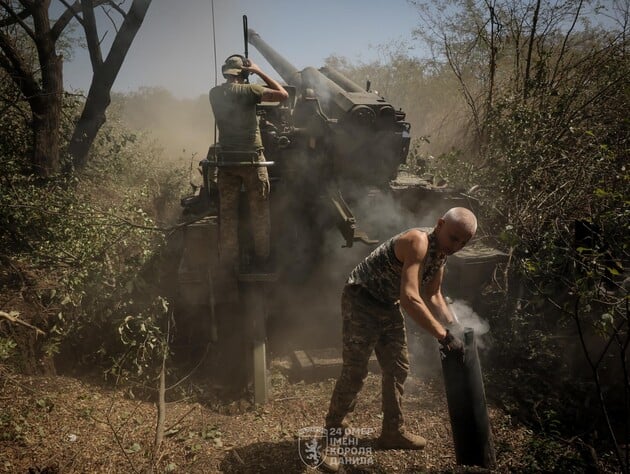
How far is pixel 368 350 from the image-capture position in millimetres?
3654

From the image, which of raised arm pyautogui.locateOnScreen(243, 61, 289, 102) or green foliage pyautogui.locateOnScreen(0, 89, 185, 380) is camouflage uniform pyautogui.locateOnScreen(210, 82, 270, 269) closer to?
raised arm pyautogui.locateOnScreen(243, 61, 289, 102)

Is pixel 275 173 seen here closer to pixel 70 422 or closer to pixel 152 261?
pixel 152 261

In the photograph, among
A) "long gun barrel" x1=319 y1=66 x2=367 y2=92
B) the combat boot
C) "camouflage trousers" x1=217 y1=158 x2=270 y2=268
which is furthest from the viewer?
"long gun barrel" x1=319 y1=66 x2=367 y2=92

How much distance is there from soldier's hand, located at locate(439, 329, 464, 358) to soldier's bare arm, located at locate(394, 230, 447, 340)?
4cm

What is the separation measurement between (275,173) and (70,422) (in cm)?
382

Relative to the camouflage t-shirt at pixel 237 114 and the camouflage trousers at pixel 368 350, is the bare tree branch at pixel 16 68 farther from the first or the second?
the camouflage trousers at pixel 368 350

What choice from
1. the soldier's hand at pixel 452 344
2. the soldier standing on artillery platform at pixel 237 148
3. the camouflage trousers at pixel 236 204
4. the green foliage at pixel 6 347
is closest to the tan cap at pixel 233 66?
the soldier standing on artillery platform at pixel 237 148

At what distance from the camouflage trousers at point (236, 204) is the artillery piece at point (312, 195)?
0.40 metres

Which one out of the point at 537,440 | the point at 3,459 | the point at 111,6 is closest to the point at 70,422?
the point at 3,459

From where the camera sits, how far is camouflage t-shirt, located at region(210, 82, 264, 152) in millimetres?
4742

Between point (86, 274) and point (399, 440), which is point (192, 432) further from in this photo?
point (86, 274)

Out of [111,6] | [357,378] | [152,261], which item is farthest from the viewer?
[111,6]

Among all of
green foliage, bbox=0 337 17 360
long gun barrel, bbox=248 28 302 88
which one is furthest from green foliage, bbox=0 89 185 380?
long gun barrel, bbox=248 28 302 88

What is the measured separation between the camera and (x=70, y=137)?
9.12m
